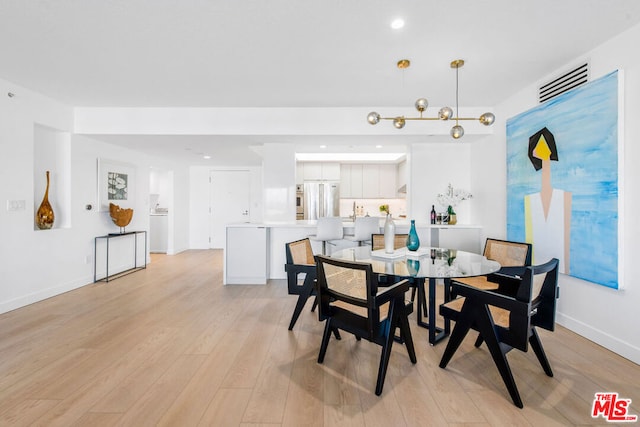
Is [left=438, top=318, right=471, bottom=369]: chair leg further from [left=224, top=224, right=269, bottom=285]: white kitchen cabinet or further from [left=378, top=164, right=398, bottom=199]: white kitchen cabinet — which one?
[left=378, top=164, right=398, bottom=199]: white kitchen cabinet

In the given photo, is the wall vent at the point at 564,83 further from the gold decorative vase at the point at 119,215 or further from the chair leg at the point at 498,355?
Result: the gold decorative vase at the point at 119,215

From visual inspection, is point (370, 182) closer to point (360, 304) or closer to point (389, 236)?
point (389, 236)

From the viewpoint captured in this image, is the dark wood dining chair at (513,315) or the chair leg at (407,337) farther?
the chair leg at (407,337)

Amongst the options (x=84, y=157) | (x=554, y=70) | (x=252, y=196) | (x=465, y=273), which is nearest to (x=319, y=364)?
(x=465, y=273)

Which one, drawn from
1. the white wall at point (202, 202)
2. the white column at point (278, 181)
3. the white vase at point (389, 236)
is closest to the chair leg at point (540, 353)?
the white vase at point (389, 236)

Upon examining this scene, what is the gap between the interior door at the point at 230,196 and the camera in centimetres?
735

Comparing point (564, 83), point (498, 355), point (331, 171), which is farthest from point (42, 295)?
point (564, 83)

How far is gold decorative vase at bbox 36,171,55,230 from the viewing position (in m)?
3.68

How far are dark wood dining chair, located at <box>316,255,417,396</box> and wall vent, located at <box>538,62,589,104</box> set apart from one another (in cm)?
249

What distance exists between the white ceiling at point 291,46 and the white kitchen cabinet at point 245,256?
1842mm

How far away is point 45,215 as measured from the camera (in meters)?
3.71

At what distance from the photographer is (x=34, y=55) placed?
2.67 meters

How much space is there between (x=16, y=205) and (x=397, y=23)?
4.35 m

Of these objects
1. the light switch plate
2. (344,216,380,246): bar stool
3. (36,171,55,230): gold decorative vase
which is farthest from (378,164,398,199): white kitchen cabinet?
the light switch plate
